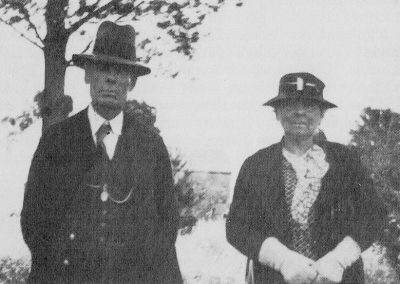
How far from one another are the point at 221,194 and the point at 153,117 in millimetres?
5577

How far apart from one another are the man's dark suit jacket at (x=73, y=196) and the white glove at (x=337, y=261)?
0.72 meters

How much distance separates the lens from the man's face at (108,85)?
3.64 metres

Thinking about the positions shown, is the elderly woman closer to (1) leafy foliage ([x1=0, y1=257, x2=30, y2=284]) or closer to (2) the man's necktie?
(2) the man's necktie

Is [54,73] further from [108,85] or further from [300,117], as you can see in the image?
[300,117]

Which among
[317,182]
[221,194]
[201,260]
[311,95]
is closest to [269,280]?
[317,182]

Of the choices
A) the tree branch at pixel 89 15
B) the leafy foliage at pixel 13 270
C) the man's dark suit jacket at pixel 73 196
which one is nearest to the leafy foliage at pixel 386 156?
the tree branch at pixel 89 15

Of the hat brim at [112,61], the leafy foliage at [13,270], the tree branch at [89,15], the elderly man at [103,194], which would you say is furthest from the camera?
the leafy foliage at [13,270]

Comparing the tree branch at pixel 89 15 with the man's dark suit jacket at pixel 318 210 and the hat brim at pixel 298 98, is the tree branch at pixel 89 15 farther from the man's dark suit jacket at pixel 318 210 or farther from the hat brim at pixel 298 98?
the man's dark suit jacket at pixel 318 210

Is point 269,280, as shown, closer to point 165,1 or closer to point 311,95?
point 311,95

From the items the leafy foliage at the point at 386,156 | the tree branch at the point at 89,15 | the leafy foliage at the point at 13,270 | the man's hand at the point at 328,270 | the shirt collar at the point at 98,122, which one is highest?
the tree branch at the point at 89,15

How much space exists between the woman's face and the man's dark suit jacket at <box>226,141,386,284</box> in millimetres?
187

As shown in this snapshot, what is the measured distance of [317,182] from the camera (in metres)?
4.02

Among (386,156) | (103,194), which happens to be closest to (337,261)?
(103,194)

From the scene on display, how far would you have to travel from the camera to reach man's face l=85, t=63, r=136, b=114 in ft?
12.0
